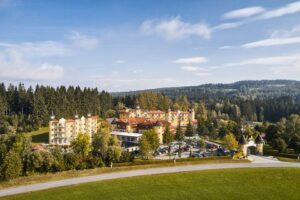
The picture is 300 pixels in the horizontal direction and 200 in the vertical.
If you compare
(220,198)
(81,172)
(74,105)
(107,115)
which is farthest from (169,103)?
(220,198)

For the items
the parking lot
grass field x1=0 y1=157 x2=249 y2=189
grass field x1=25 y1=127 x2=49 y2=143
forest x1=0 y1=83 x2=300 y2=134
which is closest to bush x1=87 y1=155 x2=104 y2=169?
grass field x1=0 y1=157 x2=249 y2=189

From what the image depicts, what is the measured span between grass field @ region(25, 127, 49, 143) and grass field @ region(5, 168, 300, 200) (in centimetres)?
4065

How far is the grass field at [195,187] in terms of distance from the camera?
3262 centimetres

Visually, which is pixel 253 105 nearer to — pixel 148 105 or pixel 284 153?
pixel 148 105

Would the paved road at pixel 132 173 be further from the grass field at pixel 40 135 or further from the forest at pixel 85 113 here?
the grass field at pixel 40 135

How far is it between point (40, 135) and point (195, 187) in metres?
52.3

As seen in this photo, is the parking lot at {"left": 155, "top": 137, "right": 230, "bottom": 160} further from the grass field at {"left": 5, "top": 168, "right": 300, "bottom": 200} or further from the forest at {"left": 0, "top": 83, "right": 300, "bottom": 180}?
the grass field at {"left": 5, "top": 168, "right": 300, "bottom": 200}

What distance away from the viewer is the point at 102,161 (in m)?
47.4

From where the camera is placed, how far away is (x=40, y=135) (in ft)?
251

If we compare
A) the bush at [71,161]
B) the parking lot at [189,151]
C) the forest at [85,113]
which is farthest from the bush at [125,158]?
the parking lot at [189,151]

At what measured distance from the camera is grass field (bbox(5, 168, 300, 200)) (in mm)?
32625

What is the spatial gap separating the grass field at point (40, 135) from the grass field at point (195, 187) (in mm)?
40653

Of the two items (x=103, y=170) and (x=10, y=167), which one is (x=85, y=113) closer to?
(x=103, y=170)

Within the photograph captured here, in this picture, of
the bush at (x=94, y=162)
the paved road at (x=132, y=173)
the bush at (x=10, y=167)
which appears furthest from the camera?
the bush at (x=94, y=162)
